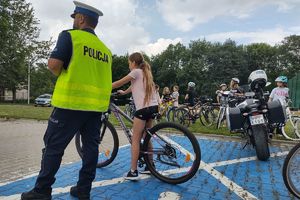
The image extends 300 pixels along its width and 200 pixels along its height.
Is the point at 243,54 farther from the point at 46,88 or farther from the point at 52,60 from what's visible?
the point at 52,60

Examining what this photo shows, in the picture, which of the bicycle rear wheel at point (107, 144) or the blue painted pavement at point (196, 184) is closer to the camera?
the blue painted pavement at point (196, 184)

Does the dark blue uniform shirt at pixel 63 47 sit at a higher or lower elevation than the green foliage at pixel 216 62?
lower

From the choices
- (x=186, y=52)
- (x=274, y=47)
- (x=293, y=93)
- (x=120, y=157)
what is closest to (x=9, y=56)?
(x=293, y=93)

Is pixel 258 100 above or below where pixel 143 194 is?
above

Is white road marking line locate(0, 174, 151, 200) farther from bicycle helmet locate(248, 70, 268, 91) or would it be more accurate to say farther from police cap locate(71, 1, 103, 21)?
bicycle helmet locate(248, 70, 268, 91)

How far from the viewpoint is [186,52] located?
6662 centimetres

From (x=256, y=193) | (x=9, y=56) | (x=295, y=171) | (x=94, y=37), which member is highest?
(x=9, y=56)

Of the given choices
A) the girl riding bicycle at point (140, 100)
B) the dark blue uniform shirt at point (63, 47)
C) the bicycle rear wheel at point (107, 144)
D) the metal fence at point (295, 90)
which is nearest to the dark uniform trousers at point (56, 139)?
the dark blue uniform shirt at point (63, 47)

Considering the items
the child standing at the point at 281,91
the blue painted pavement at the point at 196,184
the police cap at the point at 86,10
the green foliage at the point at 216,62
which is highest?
the green foliage at the point at 216,62

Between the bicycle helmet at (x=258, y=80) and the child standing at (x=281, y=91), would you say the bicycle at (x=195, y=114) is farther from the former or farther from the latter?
the bicycle helmet at (x=258, y=80)

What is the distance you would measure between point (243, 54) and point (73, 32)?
62.0 metres

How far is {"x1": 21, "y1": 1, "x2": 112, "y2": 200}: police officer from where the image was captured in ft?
11.0

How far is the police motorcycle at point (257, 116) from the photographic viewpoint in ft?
20.9

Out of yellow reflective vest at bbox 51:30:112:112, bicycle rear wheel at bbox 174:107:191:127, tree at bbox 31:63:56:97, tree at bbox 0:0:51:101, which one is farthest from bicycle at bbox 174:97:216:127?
tree at bbox 31:63:56:97
